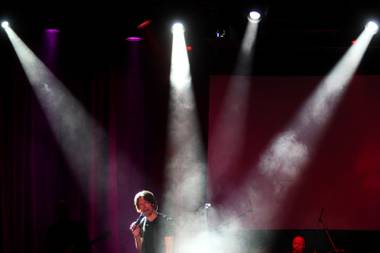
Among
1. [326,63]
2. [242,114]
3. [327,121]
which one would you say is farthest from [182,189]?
[326,63]

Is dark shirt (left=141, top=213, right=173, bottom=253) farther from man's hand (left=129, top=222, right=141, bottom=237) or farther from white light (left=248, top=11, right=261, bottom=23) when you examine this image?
white light (left=248, top=11, right=261, bottom=23)

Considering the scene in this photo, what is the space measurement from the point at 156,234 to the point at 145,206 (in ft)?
0.90

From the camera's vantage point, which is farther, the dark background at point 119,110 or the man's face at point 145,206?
the dark background at point 119,110

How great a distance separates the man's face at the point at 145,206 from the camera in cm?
454

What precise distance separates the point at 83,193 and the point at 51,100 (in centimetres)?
127

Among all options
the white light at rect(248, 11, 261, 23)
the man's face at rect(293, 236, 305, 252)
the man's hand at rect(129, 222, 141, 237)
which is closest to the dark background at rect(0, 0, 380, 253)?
the white light at rect(248, 11, 261, 23)

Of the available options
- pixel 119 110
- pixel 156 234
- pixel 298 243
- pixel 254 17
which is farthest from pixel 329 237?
pixel 119 110

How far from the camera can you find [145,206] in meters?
4.54

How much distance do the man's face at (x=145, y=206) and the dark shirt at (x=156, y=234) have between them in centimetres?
9

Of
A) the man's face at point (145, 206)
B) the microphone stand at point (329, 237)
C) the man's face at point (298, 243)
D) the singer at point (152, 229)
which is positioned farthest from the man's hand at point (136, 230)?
the microphone stand at point (329, 237)

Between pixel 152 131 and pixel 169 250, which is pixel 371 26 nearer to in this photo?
pixel 152 131

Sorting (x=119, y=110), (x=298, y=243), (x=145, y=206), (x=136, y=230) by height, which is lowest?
(x=298, y=243)

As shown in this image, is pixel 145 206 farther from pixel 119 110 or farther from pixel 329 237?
pixel 329 237

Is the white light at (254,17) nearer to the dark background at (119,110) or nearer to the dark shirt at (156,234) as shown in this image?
the dark background at (119,110)
